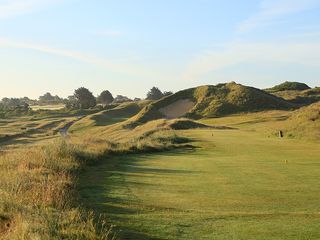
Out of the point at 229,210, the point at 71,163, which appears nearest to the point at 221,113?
the point at 71,163

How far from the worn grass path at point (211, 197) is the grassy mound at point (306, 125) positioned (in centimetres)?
1224

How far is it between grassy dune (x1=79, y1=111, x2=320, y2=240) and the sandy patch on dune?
6258 centimetres

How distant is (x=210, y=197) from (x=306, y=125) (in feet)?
95.9

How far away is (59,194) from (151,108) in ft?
240

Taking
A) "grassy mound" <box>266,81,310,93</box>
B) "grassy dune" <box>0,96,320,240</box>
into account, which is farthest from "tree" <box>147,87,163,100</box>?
"grassy dune" <box>0,96,320,240</box>

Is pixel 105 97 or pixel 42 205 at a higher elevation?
pixel 105 97

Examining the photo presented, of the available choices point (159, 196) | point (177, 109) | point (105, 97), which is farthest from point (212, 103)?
point (105, 97)

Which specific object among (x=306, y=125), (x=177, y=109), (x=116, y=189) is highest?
(x=177, y=109)

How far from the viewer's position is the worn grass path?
1061 centimetres

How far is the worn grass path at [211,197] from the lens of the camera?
34.8 ft

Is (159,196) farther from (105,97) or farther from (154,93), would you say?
(105,97)

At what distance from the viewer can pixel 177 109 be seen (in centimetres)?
9169

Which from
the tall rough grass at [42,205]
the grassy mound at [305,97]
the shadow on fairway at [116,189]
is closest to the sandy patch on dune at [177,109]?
the grassy mound at [305,97]

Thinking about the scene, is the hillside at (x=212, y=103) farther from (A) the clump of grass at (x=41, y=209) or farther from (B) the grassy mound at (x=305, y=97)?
(A) the clump of grass at (x=41, y=209)
